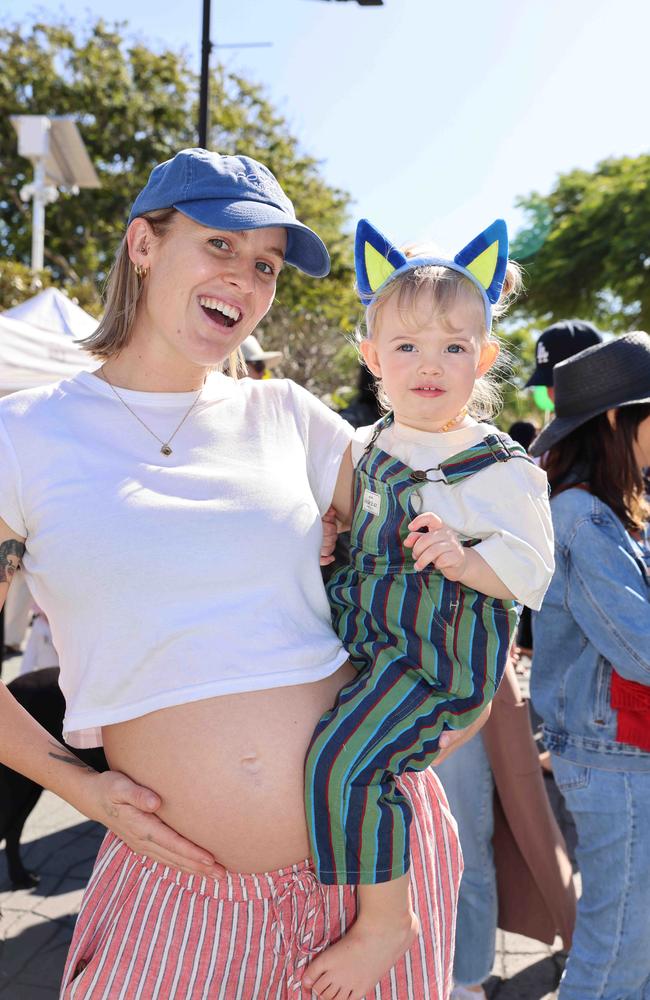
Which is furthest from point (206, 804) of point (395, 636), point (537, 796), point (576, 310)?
point (576, 310)

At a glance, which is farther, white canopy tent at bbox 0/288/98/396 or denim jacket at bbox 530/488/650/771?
white canopy tent at bbox 0/288/98/396

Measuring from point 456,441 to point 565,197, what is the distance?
19.6 metres

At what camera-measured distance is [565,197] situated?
767 inches

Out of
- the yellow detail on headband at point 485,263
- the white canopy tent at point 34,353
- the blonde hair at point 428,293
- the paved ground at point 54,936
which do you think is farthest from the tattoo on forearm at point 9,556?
the white canopy tent at point 34,353

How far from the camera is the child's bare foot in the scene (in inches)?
61.1

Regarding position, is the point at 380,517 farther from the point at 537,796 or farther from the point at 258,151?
the point at 258,151

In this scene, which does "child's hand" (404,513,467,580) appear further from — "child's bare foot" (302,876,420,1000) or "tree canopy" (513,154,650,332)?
"tree canopy" (513,154,650,332)

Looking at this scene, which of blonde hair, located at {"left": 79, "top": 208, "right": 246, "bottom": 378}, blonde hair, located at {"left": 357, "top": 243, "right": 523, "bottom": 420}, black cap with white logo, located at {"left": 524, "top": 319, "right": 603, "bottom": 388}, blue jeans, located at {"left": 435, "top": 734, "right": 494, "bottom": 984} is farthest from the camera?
black cap with white logo, located at {"left": 524, "top": 319, "right": 603, "bottom": 388}

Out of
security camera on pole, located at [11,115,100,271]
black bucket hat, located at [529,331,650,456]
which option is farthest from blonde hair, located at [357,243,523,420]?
security camera on pole, located at [11,115,100,271]

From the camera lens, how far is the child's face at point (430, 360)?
1809mm

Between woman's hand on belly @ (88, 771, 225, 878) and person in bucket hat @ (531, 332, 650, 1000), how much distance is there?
54.8 inches

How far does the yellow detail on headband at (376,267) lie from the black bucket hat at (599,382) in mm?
920

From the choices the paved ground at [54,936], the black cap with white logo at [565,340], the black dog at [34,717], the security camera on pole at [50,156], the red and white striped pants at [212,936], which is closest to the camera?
the red and white striped pants at [212,936]

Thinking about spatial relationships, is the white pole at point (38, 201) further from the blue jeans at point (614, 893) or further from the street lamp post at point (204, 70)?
the blue jeans at point (614, 893)
